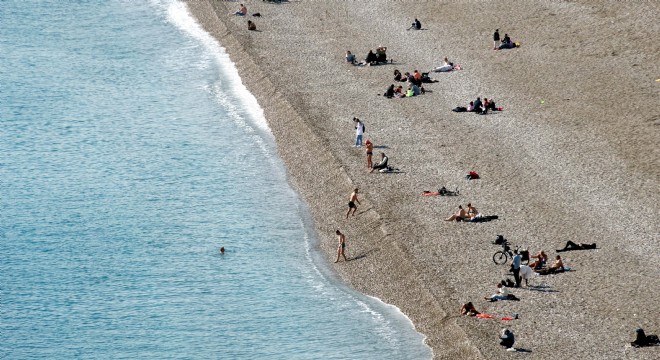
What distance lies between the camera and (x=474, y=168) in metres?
50.7

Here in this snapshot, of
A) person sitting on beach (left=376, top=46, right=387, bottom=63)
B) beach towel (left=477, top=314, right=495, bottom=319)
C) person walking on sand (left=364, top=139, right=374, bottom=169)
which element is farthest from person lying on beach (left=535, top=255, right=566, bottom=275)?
person sitting on beach (left=376, top=46, right=387, bottom=63)

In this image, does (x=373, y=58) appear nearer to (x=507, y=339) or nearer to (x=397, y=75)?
(x=397, y=75)

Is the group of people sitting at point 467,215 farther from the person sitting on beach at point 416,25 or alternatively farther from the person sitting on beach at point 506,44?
the person sitting on beach at point 416,25

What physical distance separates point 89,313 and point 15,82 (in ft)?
113

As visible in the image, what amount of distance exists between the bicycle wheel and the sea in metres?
4.14

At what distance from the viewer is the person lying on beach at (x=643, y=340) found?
34.7 meters

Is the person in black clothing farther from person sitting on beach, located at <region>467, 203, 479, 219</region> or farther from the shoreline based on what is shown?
person sitting on beach, located at <region>467, 203, 479, 219</region>

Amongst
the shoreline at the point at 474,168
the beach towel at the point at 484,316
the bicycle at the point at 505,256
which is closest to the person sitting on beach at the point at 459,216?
the shoreline at the point at 474,168

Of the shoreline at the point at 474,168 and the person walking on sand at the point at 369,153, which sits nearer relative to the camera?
the shoreline at the point at 474,168

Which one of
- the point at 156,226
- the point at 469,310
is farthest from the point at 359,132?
the point at 469,310

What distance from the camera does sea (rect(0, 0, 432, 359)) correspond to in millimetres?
39031

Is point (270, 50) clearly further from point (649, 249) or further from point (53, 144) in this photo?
point (649, 249)

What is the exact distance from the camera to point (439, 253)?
42.5 m

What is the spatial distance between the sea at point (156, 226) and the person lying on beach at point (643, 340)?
6809 millimetres
